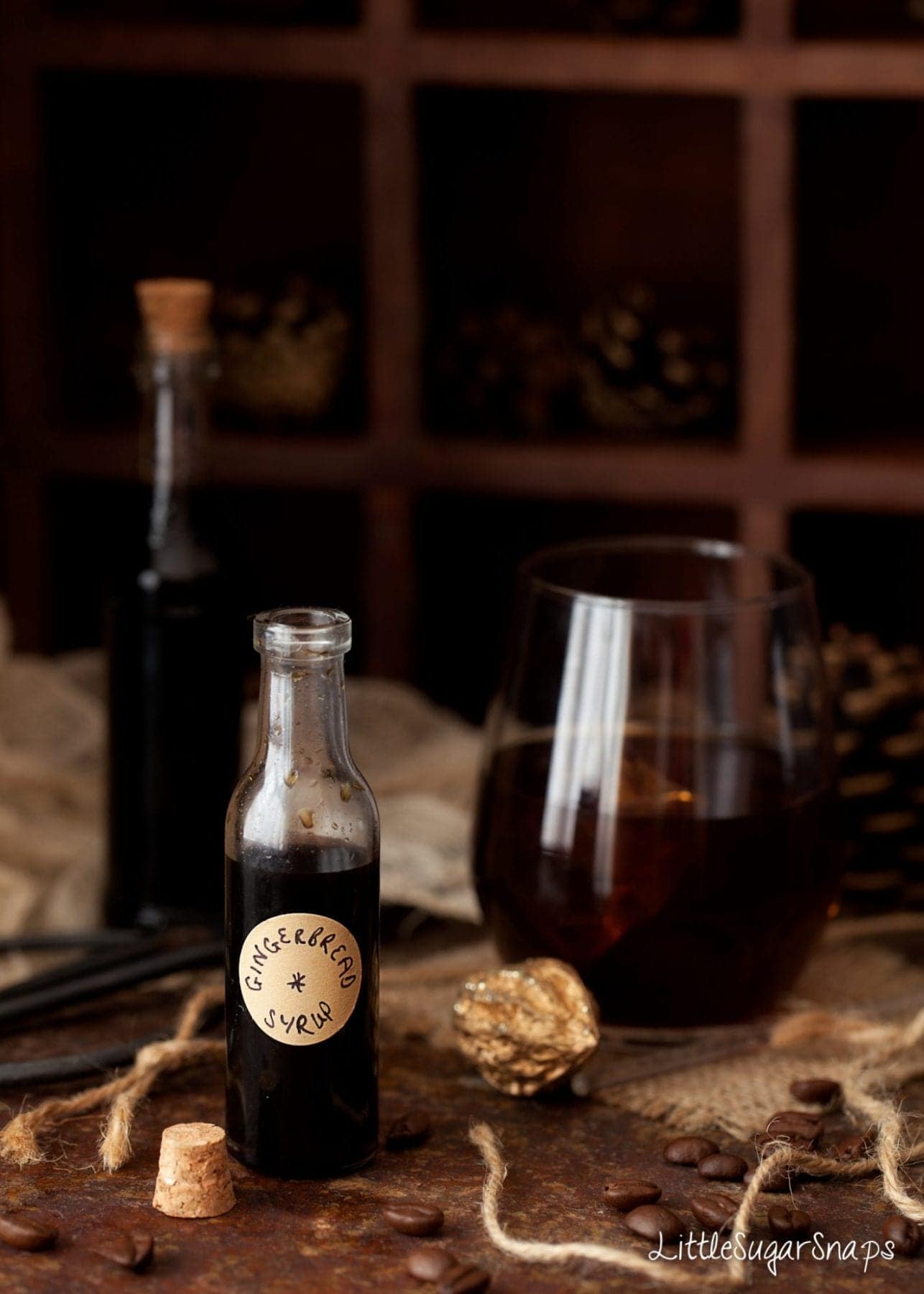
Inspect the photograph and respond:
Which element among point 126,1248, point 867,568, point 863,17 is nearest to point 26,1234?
point 126,1248

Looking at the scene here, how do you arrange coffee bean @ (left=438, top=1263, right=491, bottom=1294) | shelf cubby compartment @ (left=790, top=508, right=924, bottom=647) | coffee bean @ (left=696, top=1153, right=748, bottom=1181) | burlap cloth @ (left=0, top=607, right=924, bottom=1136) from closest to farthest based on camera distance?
coffee bean @ (left=438, top=1263, right=491, bottom=1294)
coffee bean @ (left=696, top=1153, right=748, bottom=1181)
burlap cloth @ (left=0, top=607, right=924, bottom=1136)
shelf cubby compartment @ (left=790, top=508, right=924, bottom=647)

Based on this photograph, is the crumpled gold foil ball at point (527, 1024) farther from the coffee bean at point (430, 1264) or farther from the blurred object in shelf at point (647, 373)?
the blurred object in shelf at point (647, 373)

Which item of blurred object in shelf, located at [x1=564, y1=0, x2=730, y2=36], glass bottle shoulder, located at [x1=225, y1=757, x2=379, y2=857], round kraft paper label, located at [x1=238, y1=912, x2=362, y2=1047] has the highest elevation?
blurred object in shelf, located at [x1=564, y1=0, x2=730, y2=36]

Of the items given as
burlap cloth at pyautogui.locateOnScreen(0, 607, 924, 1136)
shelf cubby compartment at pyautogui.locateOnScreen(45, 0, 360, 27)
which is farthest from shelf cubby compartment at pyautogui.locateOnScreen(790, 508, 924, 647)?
shelf cubby compartment at pyautogui.locateOnScreen(45, 0, 360, 27)

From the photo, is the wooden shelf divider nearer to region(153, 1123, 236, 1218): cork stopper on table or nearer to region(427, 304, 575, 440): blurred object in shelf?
region(427, 304, 575, 440): blurred object in shelf

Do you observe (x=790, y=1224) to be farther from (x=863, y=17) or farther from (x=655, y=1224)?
(x=863, y=17)

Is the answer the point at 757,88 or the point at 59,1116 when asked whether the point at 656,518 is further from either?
the point at 59,1116
